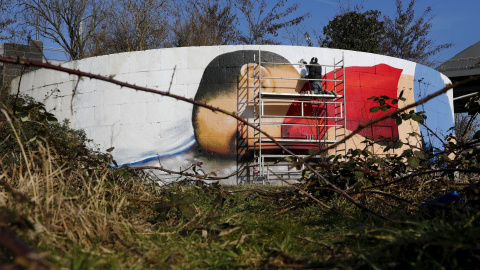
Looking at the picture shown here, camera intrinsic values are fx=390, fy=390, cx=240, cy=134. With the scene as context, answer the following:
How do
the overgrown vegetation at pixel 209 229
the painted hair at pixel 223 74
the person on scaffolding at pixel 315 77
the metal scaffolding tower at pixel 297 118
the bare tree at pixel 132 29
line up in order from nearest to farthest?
the overgrown vegetation at pixel 209 229, the metal scaffolding tower at pixel 297 118, the painted hair at pixel 223 74, the person on scaffolding at pixel 315 77, the bare tree at pixel 132 29

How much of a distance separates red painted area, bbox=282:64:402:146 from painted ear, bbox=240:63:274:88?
72 cm

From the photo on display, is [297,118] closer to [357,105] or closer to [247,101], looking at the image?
[247,101]

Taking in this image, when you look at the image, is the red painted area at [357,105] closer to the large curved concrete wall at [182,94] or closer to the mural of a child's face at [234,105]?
the large curved concrete wall at [182,94]

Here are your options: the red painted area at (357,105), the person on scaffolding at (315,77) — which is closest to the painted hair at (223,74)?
the person on scaffolding at (315,77)

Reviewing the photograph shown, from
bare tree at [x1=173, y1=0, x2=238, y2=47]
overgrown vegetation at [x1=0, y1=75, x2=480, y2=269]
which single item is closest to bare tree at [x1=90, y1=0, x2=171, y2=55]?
bare tree at [x1=173, y1=0, x2=238, y2=47]

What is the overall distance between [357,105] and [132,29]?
895cm

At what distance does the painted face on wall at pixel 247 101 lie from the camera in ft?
25.4

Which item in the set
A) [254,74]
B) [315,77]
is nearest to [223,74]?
[254,74]

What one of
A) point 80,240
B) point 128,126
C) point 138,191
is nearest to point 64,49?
point 128,126

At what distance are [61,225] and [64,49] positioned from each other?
14160 mm

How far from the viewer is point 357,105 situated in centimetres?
833

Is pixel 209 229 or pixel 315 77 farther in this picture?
pixel 315 77

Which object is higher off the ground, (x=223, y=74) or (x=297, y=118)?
(x=223, y=74)

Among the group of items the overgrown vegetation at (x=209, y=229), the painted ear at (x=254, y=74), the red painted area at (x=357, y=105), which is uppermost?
the painted ear at (x=254, y=74)
